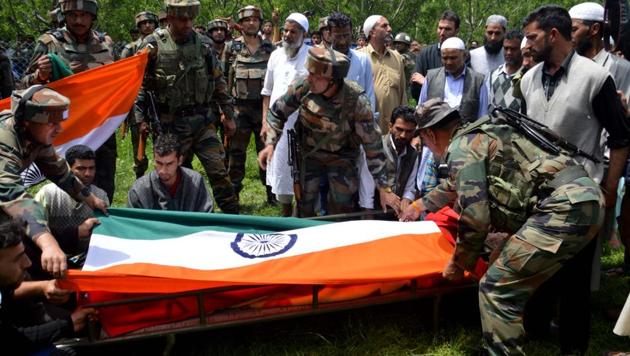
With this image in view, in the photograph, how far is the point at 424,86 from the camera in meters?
5.88

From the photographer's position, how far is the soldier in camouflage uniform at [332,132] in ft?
15.1

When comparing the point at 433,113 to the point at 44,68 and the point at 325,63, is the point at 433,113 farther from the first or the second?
the point at 44,68

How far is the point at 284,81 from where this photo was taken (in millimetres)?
5996

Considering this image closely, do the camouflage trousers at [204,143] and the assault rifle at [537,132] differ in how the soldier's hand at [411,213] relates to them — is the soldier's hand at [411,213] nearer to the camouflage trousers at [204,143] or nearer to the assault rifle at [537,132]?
the assault rifle at [537,132]

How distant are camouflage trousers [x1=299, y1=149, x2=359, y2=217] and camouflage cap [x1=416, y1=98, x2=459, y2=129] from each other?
1.52m

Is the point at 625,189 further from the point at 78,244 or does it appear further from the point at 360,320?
the point at 78,244

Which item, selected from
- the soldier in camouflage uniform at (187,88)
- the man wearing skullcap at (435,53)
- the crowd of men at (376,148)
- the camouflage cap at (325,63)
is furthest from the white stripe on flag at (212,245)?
the man wearing skullcap at (435,53)

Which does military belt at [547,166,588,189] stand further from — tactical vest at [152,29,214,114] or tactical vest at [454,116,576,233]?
tactical vest at [152,29,214,114]

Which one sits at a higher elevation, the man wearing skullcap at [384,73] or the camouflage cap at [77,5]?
the camouflage cap at [77,5]

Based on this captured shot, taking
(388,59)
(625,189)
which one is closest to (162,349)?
(625,189)

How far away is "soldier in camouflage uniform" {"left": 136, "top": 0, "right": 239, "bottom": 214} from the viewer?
219 inches

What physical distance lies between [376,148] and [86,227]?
224cm

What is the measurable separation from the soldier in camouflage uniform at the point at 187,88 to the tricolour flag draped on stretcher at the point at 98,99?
20 cm

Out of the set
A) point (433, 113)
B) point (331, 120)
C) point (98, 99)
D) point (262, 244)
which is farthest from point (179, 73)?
point (433, 113)
